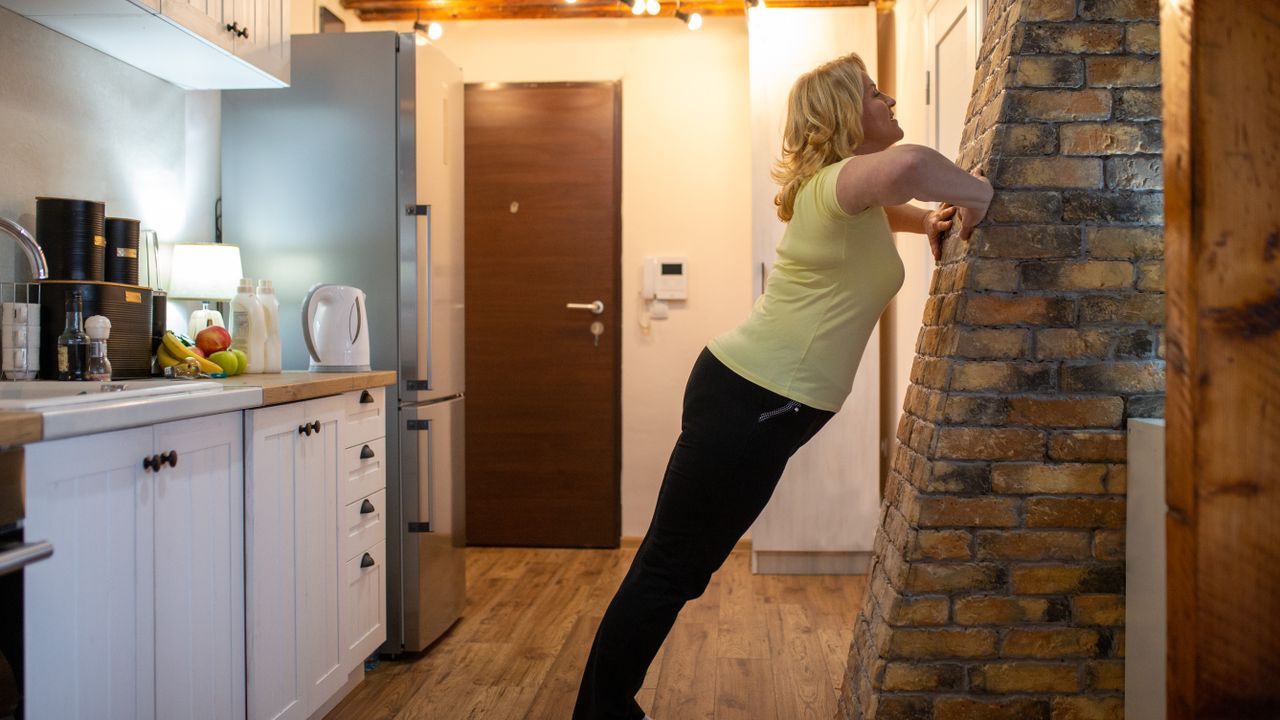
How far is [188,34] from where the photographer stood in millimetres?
2338

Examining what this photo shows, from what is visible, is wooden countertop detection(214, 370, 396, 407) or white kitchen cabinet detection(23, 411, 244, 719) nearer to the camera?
white kitchen cabinet detection(23, 411, 244, 719)

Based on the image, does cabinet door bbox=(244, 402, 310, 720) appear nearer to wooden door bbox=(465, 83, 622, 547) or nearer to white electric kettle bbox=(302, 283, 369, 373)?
white electric kettle bbox=(302, 283, 369, 373)

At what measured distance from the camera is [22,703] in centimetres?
137

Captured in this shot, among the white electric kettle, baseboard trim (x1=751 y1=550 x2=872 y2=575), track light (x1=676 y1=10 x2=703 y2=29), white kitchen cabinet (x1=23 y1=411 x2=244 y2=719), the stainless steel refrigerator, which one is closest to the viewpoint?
white kitchen cabinet (x1=23 y1=411 x2=244 y2=719)

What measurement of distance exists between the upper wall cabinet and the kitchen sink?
83cm

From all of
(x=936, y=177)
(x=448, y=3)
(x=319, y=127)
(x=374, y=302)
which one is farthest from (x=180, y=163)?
(x=936, y=177)

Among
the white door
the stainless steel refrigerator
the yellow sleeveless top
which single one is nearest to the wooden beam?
the white door

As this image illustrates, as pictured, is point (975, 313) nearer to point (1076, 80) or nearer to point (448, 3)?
point (1076, 80)

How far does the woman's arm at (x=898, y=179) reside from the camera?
160 centimetres

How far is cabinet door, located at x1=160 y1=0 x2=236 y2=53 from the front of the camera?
2254 mm

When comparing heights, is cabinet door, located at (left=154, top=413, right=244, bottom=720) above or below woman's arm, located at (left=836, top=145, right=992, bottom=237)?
below

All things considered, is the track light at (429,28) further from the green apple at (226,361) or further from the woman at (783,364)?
the woman at (783,364)

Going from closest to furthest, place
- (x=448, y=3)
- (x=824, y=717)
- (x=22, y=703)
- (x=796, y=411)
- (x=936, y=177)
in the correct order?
(x=22, y=703) → (x=936, y=177) → (x=796, y=411) → (x=824, y=717) → (x=448, y=3)

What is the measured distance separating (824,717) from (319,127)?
2.15 m
